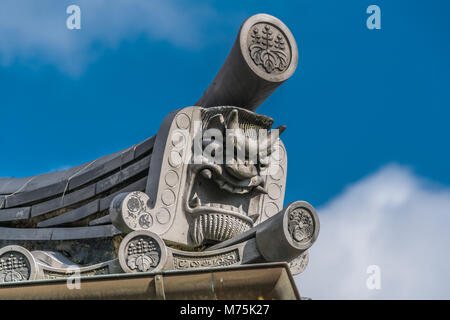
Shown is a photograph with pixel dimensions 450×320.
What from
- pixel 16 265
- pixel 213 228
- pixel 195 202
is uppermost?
pixel 195 202

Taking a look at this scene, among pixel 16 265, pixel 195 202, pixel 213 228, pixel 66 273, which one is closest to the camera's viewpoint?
pixel 16 265

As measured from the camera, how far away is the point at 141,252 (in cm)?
904

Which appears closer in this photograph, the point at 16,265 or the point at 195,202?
the point at 16,265

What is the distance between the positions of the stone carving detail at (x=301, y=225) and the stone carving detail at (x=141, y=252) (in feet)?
5.39

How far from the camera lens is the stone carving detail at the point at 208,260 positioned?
9.27 metres

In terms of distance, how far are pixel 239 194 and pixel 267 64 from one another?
196cm

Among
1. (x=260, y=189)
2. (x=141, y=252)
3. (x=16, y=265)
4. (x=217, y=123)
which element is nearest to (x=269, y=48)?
(x=217, y=123)

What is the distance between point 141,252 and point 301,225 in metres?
2.05

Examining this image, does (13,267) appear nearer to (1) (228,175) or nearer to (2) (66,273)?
(2) (66,273)

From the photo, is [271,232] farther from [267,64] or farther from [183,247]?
[267,64]

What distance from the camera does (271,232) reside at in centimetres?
905

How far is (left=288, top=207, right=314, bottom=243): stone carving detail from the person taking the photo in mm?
9000
